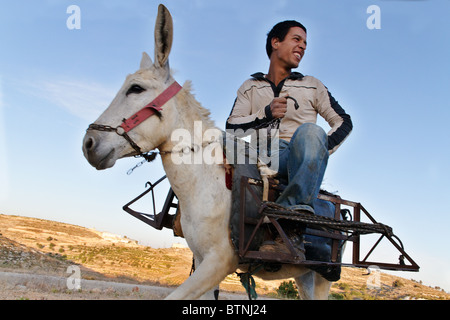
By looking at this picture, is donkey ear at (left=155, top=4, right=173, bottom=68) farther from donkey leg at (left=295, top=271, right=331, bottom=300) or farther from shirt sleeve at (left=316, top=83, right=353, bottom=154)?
donkey leg at (left=295, top=271, right=331, bottom=300)

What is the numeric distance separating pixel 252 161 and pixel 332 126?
1300mm

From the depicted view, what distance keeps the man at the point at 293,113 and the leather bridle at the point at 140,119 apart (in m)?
1.09

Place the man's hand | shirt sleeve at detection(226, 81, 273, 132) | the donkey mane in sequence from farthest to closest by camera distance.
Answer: shirt sleeve at detection(226, 81, 273, 132), the man's hand, the donkey mane

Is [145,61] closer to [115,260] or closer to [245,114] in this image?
[245,114]

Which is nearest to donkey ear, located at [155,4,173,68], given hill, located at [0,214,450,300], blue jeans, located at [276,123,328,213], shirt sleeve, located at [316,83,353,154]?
blue jeans, located at [276,123,328,213]

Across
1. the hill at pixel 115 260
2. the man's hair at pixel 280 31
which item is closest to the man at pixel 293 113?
the man's hair at pixel 280 31

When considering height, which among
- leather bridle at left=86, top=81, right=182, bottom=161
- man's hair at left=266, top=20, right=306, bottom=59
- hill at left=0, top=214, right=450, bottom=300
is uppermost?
man's hair at left=266, top=20, right=306, bottom=59

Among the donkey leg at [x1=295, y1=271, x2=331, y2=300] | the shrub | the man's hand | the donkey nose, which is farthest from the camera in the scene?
the shrub

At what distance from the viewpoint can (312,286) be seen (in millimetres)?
5117

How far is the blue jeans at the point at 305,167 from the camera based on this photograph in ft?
12.2

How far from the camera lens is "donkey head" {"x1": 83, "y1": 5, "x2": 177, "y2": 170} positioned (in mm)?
3430

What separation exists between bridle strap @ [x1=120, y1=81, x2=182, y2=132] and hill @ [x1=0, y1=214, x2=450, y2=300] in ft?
45.2

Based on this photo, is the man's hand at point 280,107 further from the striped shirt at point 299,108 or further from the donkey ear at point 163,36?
the donkey ear at point 163,36
